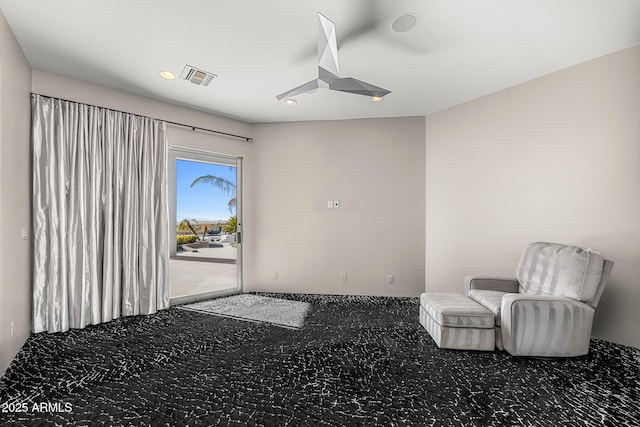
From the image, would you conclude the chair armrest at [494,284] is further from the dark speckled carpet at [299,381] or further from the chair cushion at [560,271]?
the dark speckled carpet at [299,381]

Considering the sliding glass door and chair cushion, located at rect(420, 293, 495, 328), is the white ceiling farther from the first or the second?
chair cushion, located at rect(420, 293, 495, 328)

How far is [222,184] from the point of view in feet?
14.9

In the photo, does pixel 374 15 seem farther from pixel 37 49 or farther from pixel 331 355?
pixel 37 49

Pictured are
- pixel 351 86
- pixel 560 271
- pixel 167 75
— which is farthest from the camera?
pixel 167 75

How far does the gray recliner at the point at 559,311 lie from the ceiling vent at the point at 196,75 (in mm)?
3572

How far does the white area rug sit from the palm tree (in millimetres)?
1370

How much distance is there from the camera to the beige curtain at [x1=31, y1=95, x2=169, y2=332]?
115 inches

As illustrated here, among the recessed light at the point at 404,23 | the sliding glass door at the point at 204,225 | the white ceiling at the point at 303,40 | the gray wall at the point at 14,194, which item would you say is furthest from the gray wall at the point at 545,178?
the gray wall at the point at 14,194

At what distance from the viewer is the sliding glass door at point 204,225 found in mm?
4113

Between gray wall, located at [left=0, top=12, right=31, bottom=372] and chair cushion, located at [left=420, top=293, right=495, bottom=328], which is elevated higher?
gray wall, located at [left=0, top=12, right=31, bottom=372]

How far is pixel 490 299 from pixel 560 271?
0.64m

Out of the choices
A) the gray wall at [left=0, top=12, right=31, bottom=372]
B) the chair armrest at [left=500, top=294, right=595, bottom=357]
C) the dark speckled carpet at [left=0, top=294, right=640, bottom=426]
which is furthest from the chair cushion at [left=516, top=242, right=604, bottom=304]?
the gray wall at [left=0, top=12, right=31, bottom=372]

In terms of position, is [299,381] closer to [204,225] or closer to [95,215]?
[95,215]

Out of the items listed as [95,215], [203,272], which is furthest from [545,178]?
[95,215]
